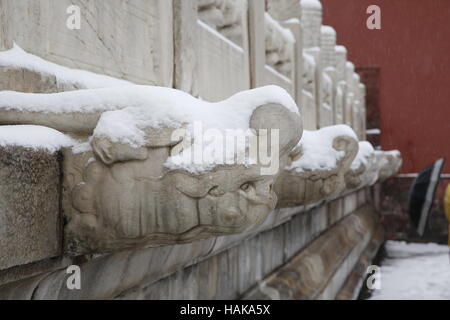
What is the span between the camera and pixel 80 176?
5.01 feet

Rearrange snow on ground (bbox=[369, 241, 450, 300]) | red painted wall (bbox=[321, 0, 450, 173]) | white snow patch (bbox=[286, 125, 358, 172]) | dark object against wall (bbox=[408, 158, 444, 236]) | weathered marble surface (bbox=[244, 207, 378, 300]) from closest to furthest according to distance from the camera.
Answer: white snow patch (bbox=[286, 125, 358, 172])
weathered marble surface (bbox=[244, 207, 378, 300])
snow on ground (bbox=[369, 241, 450, 300])
dark object against wall (bbox=[408, 158, 444, 236])
red painted wall (bbox=[321, 0, 450, 173])

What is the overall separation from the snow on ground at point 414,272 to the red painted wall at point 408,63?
168cm

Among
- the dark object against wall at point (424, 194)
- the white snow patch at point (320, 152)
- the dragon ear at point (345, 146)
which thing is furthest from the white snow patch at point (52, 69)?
the dark object against wall at point (424, 194)

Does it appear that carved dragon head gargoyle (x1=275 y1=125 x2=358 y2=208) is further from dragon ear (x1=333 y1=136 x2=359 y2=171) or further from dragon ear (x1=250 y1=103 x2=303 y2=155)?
dragon ear (x1=250 y1=103 x2=303 y2=155)

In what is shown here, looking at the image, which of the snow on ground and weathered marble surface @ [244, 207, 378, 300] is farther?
the snow on ground

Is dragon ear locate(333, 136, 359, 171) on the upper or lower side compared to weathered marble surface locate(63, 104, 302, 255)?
upper

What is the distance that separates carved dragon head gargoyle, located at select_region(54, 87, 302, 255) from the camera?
146cm

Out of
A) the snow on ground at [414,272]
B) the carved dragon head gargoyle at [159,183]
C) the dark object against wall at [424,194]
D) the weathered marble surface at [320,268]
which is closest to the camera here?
the carved dragon head gargoyle at [159,183]

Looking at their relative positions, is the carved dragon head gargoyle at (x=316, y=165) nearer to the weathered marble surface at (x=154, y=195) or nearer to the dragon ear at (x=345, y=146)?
the dragon ear at (x=345, y=146)

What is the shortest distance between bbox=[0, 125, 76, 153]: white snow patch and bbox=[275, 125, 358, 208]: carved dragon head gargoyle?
174cm

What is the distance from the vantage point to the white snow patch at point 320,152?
316cm

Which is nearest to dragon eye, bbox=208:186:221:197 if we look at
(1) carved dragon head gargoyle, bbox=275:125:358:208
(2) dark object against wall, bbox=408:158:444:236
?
(1) carved dragon head gargoyle, bbox=275:125:358:208

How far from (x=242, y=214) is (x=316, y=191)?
71.0 inches

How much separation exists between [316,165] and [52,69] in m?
1.69
